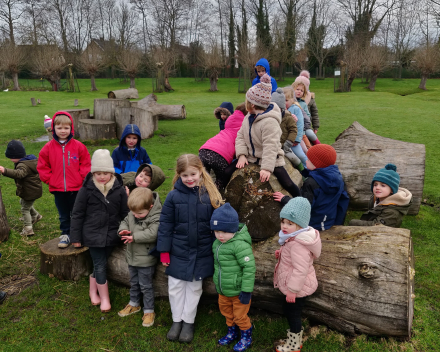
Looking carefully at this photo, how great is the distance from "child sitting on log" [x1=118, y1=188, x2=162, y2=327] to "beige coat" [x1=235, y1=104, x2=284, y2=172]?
4.17 ft

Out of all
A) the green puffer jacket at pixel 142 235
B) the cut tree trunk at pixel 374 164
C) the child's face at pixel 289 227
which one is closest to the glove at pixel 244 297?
the child's face at pixel 289 227

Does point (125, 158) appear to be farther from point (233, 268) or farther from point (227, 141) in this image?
point (233, 268)

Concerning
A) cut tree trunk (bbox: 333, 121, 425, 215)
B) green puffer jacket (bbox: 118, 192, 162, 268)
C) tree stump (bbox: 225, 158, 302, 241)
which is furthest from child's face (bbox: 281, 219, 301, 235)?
cut tree trunk (bbox: 333, 121, 425, 215)

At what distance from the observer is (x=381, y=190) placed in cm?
480

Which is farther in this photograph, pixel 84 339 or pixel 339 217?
pixel 339 217

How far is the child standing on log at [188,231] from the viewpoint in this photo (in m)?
3.72

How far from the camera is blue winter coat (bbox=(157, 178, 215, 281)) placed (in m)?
3.71

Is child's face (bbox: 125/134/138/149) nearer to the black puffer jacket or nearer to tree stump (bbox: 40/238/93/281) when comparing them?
the black puffer jacket

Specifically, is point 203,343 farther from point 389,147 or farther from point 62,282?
point 389,147

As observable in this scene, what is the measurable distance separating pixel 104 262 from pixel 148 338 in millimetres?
1120

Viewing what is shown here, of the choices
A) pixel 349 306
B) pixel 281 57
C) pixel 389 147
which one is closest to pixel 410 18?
pixel 281 57

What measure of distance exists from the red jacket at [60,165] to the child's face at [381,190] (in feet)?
13.8

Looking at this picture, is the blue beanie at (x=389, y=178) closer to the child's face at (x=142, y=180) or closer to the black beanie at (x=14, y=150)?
the child's face at (x=142, y=180)

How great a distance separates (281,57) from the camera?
140 ft
